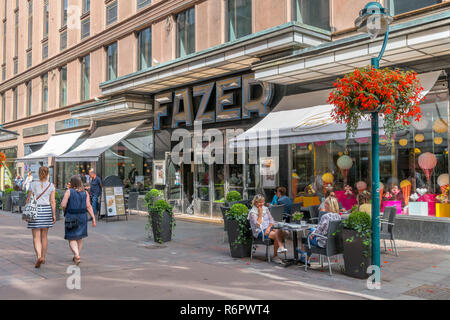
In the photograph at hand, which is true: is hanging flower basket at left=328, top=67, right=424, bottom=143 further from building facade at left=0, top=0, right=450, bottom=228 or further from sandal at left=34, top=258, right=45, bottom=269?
sandal at left=34, top=258, right=45, bottom=269

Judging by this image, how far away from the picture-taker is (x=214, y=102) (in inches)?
590

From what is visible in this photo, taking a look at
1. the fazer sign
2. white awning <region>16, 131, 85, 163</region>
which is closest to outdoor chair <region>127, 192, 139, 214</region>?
the fazer sign

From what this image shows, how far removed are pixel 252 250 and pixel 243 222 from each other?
0.58 metres

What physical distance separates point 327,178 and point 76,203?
7.17 m

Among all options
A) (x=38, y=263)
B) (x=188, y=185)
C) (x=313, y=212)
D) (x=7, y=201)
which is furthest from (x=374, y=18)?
(x=7, y=201)

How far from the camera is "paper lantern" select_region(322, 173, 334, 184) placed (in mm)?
11982

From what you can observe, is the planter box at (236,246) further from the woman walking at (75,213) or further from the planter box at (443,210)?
the planter box at (443,210)

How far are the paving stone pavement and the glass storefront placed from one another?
147 cm

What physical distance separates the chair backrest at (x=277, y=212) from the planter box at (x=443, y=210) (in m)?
3.58

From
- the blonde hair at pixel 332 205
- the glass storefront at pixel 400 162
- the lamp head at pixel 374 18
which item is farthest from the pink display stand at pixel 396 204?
the lamp head at pixel 374 18

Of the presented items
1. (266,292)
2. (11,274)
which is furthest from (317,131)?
(11,274)

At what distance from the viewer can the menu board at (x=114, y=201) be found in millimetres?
14562
